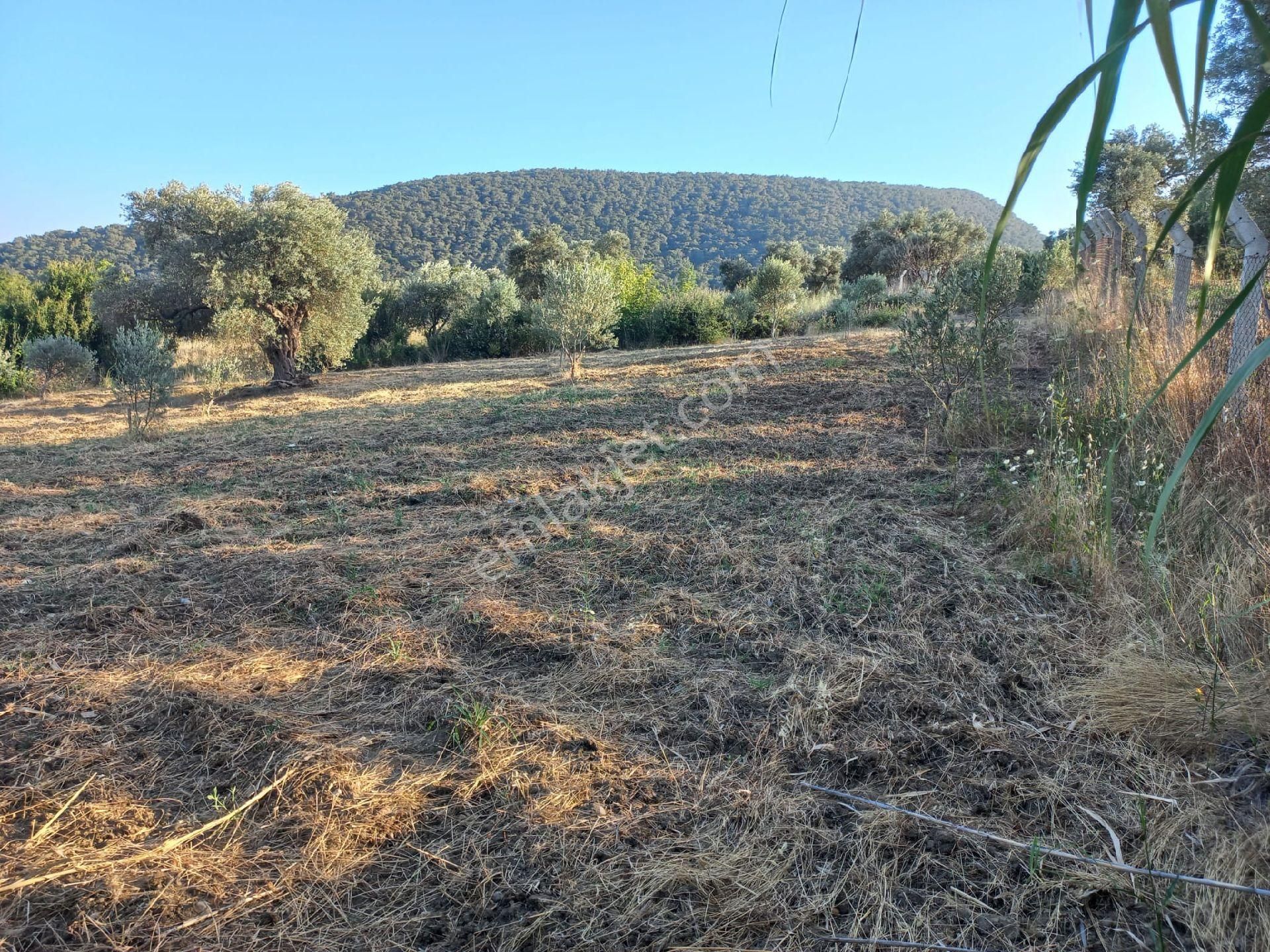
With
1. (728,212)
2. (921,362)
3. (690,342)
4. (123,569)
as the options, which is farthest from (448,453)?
(728,212)

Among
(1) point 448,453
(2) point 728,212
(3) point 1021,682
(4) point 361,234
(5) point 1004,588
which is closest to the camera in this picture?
(3) point 1021,682

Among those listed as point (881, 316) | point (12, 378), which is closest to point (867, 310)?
point (881, 316)

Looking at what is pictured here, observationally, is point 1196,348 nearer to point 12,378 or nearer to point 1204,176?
point 1204,176

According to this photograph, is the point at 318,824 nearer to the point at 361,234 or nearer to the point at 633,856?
the point at 633,856

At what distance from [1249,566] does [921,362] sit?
3809 mm

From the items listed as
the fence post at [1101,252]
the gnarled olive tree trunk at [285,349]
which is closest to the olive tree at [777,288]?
the fence post at [1101,252]

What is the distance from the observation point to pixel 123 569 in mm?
3891

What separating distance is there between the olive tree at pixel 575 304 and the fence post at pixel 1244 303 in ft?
34.2

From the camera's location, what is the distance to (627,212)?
181ft

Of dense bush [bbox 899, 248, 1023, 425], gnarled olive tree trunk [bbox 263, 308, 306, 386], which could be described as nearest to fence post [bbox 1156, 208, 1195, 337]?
dense bush [bbox 899, 248, 1023, 425]

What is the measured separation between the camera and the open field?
1686mm

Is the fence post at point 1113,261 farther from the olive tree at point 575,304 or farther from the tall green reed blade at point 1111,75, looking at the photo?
the tall green reed blade at point 1111,75

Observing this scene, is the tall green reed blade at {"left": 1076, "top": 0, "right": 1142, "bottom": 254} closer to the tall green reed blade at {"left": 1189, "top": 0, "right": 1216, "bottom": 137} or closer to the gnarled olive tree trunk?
the tall green reed blade at {"left": 1189, "top": 0, "right": 1216, "bottom": 137}

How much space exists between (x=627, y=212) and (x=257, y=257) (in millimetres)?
45502
